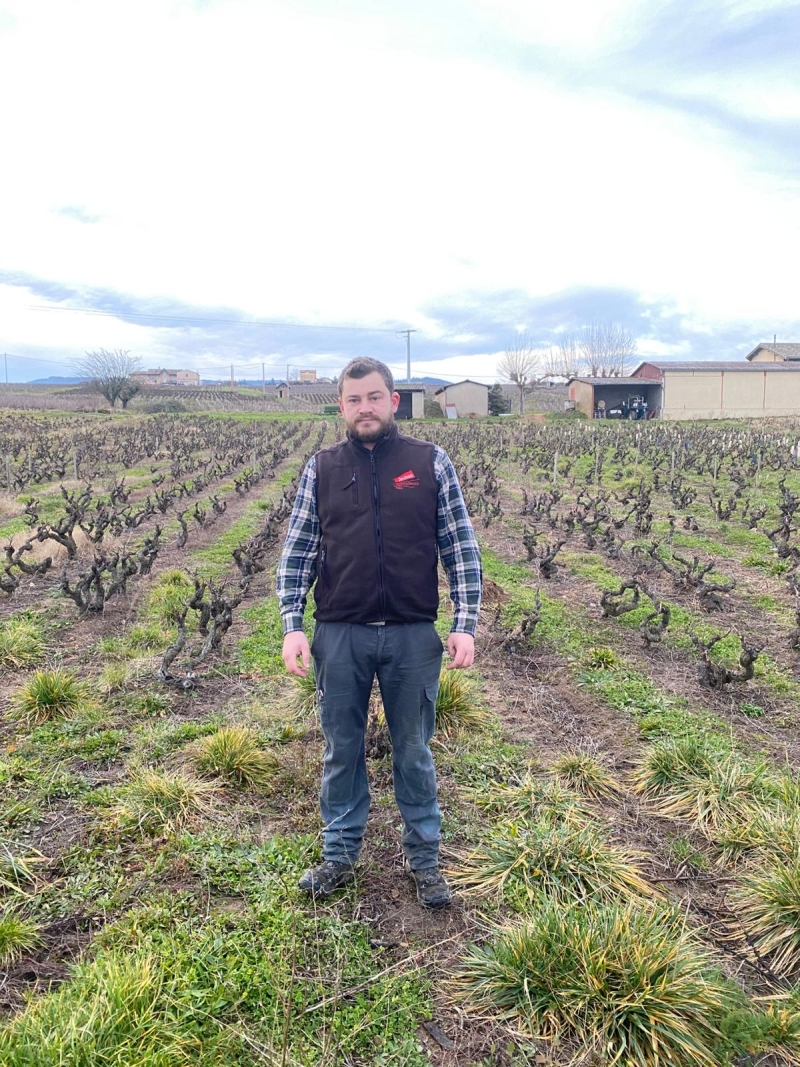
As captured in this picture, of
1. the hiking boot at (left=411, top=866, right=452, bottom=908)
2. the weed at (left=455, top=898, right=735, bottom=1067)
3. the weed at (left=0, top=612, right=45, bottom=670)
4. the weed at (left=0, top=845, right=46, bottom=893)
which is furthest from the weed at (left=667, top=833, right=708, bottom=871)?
the weed at (left=0, top=612, right=45, bottom=670)

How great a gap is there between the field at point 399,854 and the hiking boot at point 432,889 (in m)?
0.07

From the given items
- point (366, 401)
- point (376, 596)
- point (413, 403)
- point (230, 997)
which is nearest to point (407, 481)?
point (366, 401)

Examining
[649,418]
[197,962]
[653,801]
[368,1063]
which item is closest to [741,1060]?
[368,1063]

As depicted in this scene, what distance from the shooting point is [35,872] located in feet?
10.3

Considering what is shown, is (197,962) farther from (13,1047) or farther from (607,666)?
(607,666)

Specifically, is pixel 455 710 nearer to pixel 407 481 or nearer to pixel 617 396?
pixel 407 481

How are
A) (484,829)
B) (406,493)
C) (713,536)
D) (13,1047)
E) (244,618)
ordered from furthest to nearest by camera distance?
(713,536) → (244,618) → (484,829) → (406,493) → (13,1047)

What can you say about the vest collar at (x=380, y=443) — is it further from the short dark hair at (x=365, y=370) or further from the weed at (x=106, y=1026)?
the weed at (x=106, y=1026)

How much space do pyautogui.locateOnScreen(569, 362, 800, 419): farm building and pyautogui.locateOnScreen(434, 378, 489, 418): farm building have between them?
10.5 m

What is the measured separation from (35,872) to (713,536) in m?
11.1

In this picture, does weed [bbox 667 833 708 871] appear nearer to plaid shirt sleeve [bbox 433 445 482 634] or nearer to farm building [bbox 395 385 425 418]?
plaid shirt sleeve [bbox 433 445 482 634]

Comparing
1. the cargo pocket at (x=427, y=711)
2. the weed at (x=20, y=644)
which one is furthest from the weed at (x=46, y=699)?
the cargo pocket at (x=427, y=711)

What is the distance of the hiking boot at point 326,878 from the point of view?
9.79 feet

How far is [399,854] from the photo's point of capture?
3.34 m
